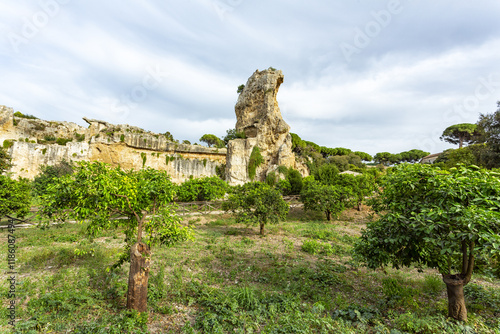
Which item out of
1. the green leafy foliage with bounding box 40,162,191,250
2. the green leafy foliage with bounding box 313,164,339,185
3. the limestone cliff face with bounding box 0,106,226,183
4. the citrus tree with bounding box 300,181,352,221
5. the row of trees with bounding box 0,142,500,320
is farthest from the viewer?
the limestone cliff face with bounding box 0,106,226,183

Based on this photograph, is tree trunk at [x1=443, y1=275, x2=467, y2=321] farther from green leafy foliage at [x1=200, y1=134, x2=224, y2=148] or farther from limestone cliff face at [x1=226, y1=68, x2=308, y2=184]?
green leafy foliage at [x1=200, y1=134, x2=224, y2=148]

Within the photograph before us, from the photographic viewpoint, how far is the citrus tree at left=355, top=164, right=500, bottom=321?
362 centimetres

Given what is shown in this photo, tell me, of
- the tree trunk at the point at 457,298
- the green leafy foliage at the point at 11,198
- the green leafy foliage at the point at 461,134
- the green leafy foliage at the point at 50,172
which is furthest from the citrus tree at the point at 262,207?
the green leafy foliage at the point at 461,134

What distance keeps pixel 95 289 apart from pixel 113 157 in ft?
107

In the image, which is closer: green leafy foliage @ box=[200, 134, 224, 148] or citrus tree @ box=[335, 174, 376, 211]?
citrus tree @ box=[335, 174, 376, 211]

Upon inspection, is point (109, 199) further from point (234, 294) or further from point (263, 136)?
point (263, 136)

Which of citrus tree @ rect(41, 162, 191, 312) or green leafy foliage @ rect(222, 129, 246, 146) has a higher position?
green leafy foliage @ rect(222, 129, 246, 146)

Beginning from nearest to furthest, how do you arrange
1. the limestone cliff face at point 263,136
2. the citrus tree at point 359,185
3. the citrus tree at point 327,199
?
the citrus tree at point 327,199
the citrus tree at point 359,185
the limestone cliff face at point 263,136

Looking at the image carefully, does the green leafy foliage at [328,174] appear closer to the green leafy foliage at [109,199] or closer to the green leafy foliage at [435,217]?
the green leafy foliage at [435,217]

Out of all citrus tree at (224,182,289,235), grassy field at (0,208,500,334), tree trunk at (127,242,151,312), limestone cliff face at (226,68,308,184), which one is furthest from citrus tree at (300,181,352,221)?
tree trunk at (127,242,151,312)

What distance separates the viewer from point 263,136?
3497 cm

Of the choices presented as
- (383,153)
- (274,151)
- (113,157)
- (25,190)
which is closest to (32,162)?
(113,157)

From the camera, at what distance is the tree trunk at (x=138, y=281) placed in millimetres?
4984

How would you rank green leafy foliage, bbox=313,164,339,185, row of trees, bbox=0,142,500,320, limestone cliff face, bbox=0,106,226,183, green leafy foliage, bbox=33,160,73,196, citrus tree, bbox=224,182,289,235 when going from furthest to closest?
1. limestone cliff face, bbox=0,106,226,183
2. green leafy foliage, bbox=313,164,339,185
3. green leafy foliage, bbox=33,160,73,196
4. citrus tree, bbox=224,182,289,235
5. row of trees, bbox=0,142,500,320
